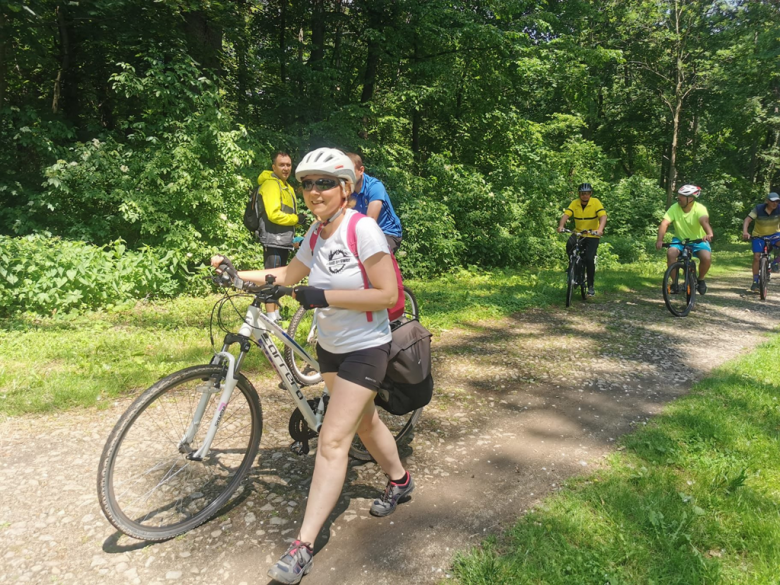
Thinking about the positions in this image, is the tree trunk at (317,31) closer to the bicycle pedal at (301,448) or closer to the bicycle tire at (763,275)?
the bicycle tire at (763,275)

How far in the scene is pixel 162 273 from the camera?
860cm

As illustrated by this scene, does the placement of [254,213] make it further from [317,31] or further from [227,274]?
[317,31]

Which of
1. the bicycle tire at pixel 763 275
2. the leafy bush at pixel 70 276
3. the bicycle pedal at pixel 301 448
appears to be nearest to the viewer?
the bicycle pedal at pixel 301 448

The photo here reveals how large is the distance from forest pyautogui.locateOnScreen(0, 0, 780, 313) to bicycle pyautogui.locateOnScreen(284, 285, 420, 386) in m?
2.26

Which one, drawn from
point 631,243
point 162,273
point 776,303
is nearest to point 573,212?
point 776,303

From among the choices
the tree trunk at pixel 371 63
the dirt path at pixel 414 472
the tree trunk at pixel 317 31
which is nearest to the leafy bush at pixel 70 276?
the dirt path at pixel 414 472

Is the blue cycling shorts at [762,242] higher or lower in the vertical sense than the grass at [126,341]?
higher

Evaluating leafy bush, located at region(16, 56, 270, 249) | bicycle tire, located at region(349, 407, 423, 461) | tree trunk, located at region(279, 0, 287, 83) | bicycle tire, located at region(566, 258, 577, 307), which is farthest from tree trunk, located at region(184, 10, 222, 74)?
bicycle tire, located at region(349, 407, 423, 461)

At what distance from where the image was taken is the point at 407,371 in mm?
2824

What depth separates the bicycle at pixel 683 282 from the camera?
8.27 meters

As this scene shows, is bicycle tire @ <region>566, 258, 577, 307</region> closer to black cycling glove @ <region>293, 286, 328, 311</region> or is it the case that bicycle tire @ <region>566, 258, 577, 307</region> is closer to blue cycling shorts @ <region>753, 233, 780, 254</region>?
blue cycling shorts @ <region>753, 233, 780, 254</region>

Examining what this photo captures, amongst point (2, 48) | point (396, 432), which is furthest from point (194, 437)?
point (2, 48)

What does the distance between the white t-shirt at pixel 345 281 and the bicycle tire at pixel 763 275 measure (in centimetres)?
1030

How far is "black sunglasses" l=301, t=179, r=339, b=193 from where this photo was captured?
95.9 inches
